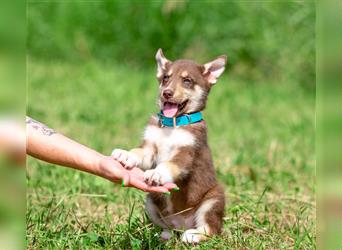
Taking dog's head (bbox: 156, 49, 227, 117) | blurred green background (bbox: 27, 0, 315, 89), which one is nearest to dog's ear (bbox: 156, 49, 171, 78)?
dog's head (bbox: 156, 49, 227, 117)

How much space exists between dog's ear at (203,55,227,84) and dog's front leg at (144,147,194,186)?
575 millimetres

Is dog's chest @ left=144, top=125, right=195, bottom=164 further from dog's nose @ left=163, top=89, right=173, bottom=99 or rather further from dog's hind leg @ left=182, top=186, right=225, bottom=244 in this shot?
dog's hind leg @ left=182, top=186, right=225, bottom=244

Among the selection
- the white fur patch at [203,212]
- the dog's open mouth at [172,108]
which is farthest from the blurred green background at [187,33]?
the white fur patch at [203,212]

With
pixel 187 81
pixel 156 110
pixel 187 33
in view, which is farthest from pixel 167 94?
pixel 187 33

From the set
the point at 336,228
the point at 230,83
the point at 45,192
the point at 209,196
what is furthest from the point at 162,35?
the point at 336,228

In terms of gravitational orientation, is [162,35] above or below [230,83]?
above

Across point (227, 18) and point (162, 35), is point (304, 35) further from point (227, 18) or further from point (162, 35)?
point (162, 35)

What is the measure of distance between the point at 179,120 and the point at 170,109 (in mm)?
83

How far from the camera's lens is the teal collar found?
14.9ft

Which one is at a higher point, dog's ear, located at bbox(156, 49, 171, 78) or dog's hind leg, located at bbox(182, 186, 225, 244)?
dog's ear, located at bbox(156, 49, 171, 78)

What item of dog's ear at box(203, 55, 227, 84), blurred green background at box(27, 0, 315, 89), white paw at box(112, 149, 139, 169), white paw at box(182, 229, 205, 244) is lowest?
white paw at box(182, 229, 205, 244)

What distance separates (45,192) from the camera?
230 inches

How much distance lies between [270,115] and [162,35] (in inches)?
136

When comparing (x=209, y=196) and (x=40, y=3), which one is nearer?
(x=209, y=196)
